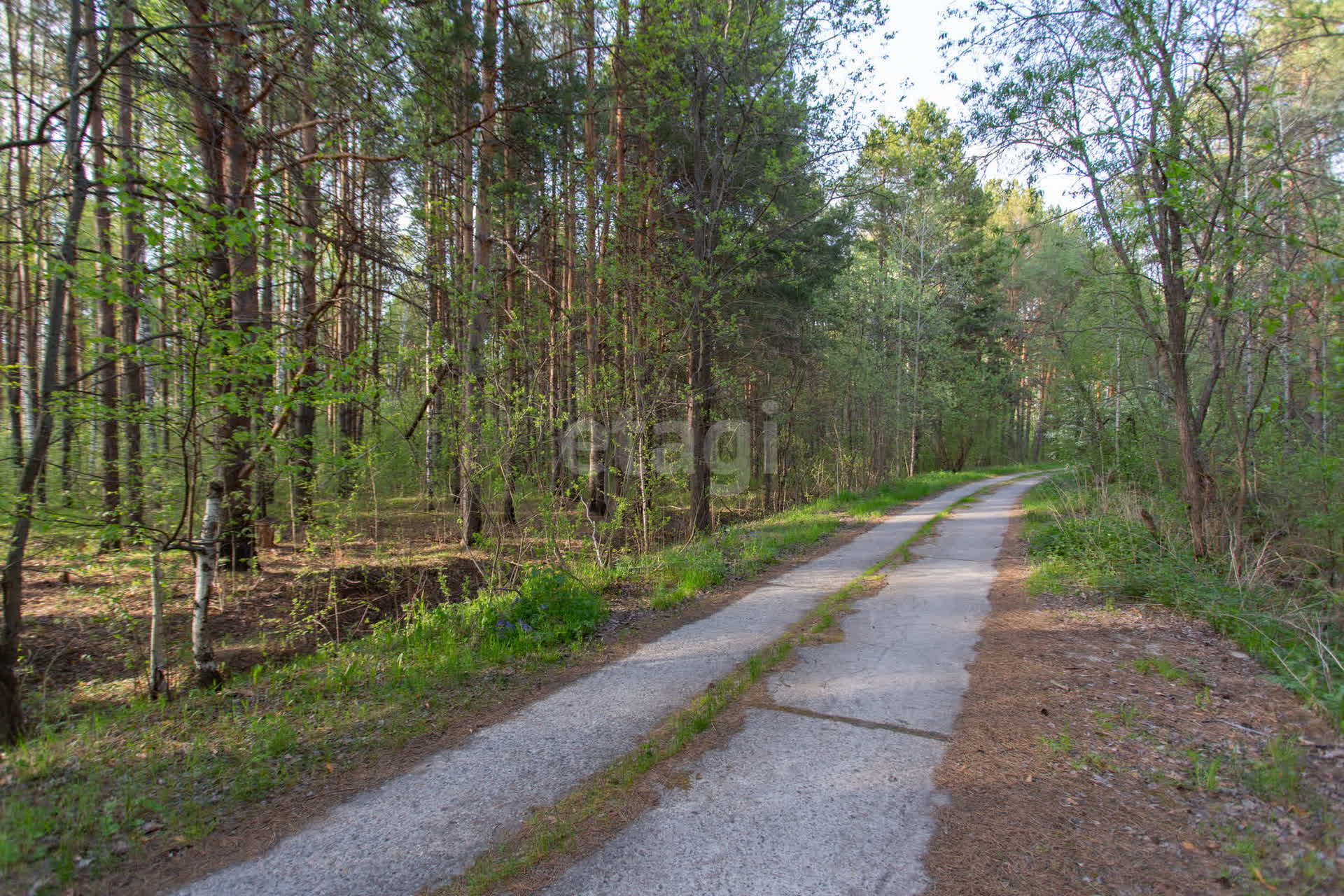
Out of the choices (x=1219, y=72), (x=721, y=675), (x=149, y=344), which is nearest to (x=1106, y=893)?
(x=721, y=675)

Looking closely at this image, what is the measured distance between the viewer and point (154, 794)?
10.1ft

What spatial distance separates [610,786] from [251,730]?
241 cm

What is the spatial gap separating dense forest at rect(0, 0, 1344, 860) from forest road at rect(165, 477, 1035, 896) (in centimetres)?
269

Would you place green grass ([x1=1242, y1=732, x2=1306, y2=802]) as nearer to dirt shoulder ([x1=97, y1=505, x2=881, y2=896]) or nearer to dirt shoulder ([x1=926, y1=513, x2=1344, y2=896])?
dirt shoulder ([x1=926, y1=513, x2=1344, y2=896])

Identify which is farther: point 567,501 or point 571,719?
point 567,501

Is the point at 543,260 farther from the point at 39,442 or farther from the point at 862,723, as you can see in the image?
the point at 862,723

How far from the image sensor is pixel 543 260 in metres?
9.24

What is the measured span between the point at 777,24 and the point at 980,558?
9.03 meters

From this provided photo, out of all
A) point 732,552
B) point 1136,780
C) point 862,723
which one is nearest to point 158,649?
point 862,723

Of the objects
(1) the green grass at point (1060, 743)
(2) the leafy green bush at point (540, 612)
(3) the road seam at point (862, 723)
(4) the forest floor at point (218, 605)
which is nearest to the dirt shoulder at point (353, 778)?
(2) the leafy green bush at point (540, 612)

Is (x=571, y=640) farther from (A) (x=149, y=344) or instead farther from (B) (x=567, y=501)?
(A) (x=149, y=344)

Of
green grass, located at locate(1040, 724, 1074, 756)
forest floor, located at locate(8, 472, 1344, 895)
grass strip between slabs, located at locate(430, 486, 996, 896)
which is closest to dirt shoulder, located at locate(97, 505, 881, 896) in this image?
forest floor, located at locate(8, 472, 1344, 895)

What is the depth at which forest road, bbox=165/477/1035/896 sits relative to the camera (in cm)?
252

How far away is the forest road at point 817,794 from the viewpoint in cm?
251
